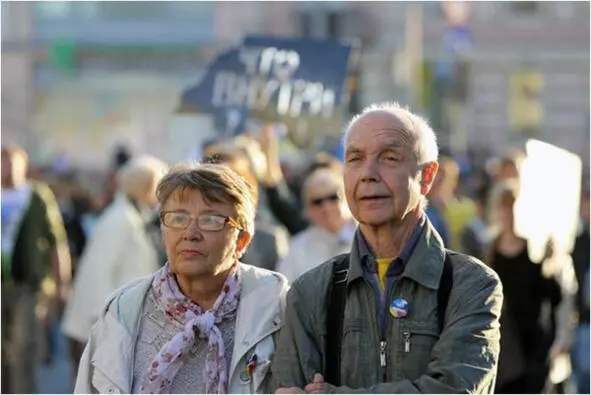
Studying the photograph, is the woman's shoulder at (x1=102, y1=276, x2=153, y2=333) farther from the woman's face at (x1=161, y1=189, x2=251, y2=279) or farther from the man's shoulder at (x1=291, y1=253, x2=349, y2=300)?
the man's shoulder at (x1=291, y1=253, x2=349, y2=300)

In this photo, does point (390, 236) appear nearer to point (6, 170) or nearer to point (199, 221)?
point (199, 221)

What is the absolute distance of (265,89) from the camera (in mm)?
13336

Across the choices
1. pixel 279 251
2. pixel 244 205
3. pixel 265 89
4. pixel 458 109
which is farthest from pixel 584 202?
pixel 458 109

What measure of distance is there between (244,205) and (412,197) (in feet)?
2.17

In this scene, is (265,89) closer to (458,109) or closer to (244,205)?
(244,205)

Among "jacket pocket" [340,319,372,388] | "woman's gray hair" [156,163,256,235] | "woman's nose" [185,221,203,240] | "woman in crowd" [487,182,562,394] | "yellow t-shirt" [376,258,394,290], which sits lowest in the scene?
"woman in crowd" [487,182,562,394]

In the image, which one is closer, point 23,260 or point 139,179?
point 139,179

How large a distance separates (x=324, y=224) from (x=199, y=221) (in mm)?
3835

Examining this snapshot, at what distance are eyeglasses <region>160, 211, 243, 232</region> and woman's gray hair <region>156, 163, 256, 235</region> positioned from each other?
50 mm

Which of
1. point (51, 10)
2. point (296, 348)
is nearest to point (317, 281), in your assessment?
point (296, 348)

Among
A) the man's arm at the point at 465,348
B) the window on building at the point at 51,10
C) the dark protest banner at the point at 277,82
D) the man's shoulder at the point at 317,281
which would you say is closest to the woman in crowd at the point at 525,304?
the dark protest banner at the point at 277,82

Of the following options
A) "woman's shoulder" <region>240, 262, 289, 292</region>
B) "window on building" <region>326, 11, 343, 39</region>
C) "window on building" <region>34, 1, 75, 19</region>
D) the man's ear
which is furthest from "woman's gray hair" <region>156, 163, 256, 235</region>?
"window on building" <region>326, 11, 343, 39</region>

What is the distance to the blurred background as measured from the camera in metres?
54.6

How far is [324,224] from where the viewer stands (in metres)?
9.10
